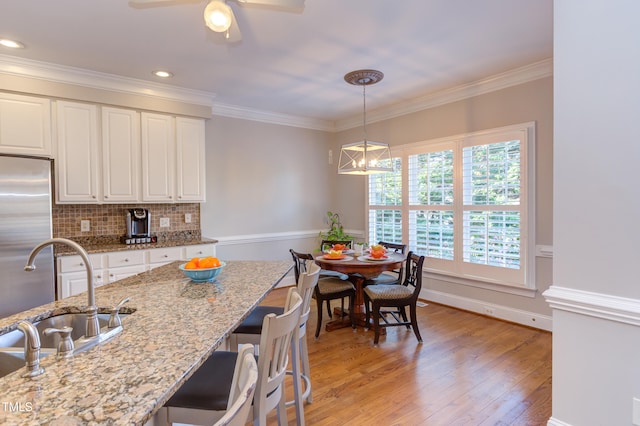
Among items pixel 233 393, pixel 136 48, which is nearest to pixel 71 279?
pixel 136 48

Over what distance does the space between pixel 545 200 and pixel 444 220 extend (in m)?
1.15

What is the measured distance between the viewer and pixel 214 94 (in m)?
4.28

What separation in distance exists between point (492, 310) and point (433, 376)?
169 centimetres

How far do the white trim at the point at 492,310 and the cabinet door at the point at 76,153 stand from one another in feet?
14.1

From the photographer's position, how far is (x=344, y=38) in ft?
9.33

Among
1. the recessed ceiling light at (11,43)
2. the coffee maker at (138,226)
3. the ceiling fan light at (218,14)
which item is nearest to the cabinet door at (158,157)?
the coffee maker at (138,226)

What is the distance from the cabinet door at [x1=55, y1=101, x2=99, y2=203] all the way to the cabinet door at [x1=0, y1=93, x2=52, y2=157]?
0.10 meters

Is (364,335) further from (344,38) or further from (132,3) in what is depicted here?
(132,3)

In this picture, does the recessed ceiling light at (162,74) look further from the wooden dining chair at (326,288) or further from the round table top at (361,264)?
the round table top at (361,264)

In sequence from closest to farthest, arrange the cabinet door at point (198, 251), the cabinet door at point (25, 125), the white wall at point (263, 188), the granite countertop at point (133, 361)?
the granite countertop at point (133, 361)
the cabinet door at point (25, 125)
the cabinet door at point (198, 251)
the white wall at point (263, 188)

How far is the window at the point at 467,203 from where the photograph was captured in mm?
3574

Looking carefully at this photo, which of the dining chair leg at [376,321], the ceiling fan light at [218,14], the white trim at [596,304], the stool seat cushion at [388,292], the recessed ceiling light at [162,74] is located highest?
the recessed ceiling light at [162,74]

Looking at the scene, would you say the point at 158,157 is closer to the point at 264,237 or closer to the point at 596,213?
the point at 264,237

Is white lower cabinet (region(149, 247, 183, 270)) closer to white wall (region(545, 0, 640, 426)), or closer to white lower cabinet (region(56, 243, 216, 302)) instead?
white lower cabinet (region(56, 243, 216, 302))
